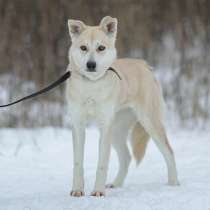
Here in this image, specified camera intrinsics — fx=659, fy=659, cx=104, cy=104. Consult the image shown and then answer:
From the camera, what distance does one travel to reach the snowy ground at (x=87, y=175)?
5.21 meters

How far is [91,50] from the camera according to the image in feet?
17.6

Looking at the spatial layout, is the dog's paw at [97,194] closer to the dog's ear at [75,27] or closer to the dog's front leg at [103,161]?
the dog's front leg at [103,161]

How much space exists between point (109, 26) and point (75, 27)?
293mm

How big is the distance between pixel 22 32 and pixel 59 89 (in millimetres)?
1151

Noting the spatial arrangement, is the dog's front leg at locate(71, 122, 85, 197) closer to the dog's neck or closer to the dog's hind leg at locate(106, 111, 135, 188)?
the dog's neck

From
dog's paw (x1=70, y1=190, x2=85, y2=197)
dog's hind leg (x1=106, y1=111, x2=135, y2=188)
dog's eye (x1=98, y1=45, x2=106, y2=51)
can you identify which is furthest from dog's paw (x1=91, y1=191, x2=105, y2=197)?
dog's eye (x1=98, y1=45, x2=106, y2=51)

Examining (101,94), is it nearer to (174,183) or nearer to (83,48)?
(83,48)

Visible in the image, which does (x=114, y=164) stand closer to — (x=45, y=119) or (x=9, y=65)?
(x=45, y=119)

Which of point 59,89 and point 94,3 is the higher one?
point 94,3

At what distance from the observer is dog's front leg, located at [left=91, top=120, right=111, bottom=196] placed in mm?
5516

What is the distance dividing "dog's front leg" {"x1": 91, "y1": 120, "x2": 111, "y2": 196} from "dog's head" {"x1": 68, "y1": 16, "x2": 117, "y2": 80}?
1.56ft

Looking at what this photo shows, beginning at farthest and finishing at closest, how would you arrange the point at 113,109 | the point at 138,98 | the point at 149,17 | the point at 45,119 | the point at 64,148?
the point at 149,17, the point at 45,119, the point at 64,148, the point at 138,98, the point at 113,109

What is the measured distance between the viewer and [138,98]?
6.13 metres

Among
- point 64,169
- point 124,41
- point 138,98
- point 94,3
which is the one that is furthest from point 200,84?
point 138,98
